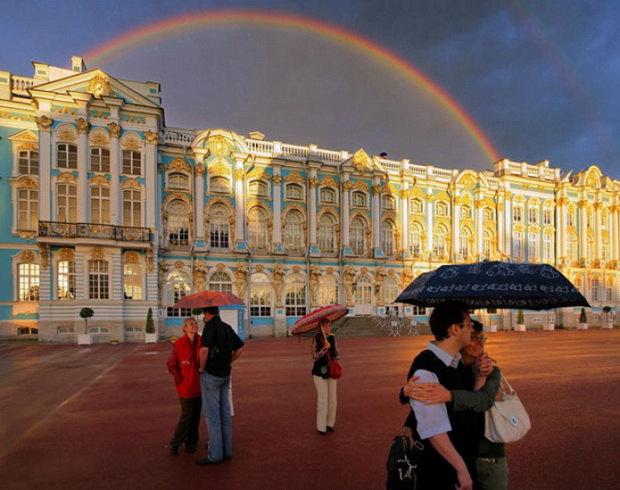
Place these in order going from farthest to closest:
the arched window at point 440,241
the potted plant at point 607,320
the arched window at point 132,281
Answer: the potted plant at point 607,320 < the arched window at point 440,241 < the arched window at point 132,281

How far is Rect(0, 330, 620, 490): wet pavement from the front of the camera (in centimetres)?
552

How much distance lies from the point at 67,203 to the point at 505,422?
27.6m

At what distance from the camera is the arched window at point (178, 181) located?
2827 cm

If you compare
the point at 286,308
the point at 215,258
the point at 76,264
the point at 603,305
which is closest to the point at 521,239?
the point at 603,305

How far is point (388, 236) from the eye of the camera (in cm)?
3466

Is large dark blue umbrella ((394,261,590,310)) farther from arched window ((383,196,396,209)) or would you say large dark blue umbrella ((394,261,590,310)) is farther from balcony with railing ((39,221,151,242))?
arched window ((383,196,396,209))

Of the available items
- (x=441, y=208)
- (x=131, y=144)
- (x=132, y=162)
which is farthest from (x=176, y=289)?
(x=441, y=208)

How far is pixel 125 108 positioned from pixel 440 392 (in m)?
28.2

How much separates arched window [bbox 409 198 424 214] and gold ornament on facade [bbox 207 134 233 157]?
1630 centimetres

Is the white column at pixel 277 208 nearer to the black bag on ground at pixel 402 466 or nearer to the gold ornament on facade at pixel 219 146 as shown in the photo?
the gold ornament on facade at pixel 219 146

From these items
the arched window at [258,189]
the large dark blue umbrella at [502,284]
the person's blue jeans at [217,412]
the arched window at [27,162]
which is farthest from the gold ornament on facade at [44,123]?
the large dark blue umbrella at [502,284]

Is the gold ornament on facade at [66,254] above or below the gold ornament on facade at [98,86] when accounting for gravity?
below

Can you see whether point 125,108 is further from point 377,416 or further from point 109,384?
point 377,416

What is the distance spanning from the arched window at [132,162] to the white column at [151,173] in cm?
42
